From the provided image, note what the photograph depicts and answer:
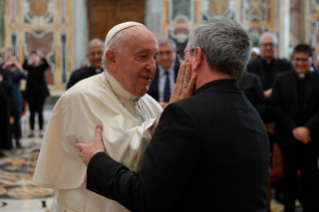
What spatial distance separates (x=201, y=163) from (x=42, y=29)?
10482mm

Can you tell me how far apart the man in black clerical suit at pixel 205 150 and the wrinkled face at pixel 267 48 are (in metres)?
3.78

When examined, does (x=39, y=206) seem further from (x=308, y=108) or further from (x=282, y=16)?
(x=282, y=16)

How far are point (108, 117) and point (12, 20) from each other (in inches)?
403

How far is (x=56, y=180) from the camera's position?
1.82 meters

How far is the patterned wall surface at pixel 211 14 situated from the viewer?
10852 mm

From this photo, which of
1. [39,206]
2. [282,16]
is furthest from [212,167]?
[282,16]

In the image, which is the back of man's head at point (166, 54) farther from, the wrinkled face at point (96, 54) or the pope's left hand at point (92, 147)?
the pope's left hand at point (92, 147)

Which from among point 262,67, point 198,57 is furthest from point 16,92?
point 198,57

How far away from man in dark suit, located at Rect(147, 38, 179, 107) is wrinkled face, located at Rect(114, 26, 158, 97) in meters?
2.66

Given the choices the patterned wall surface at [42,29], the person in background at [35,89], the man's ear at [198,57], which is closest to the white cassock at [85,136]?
the man's ear at [198,57]

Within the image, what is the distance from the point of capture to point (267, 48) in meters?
5.09

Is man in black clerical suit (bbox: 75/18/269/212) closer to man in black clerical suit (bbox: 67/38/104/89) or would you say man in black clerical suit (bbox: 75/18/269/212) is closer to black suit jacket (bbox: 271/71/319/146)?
black suit jacket (bbox: 271/71/319/146)

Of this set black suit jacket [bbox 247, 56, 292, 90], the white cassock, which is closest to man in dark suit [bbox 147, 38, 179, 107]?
black suit jacket [bbox 247, 56, 292, 90]

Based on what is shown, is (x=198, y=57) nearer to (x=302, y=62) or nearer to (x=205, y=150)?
(x=205, y=150)
